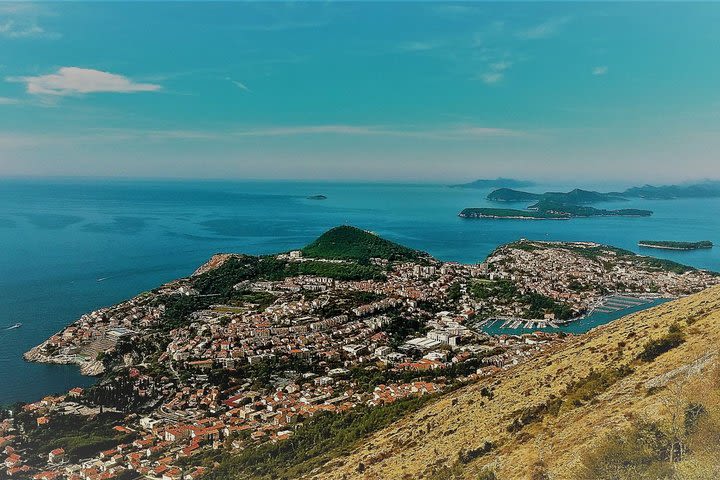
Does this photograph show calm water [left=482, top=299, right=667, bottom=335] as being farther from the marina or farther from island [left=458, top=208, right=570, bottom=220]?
island [left=458, top=208, right=570, bottom=220]

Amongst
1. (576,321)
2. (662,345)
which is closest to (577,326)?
(576,321)

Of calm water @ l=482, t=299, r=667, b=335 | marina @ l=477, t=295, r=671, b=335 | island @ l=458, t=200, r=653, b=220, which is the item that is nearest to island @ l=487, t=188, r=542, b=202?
island @ l=458, t=200, r=653, b=220

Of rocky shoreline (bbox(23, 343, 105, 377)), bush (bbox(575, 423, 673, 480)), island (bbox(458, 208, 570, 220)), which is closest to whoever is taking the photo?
bush (bbox(575, 423, 673, 480))

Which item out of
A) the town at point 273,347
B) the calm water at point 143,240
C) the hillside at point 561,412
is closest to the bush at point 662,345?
the hillside at point 561,412

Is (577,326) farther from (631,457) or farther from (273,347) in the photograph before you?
(631,457)

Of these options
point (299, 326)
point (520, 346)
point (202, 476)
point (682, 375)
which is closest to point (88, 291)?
point (299, 326)

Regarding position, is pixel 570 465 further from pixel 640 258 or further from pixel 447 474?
pixel 640 258

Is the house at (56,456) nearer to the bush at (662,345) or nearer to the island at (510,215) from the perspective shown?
the bush at (662,345)

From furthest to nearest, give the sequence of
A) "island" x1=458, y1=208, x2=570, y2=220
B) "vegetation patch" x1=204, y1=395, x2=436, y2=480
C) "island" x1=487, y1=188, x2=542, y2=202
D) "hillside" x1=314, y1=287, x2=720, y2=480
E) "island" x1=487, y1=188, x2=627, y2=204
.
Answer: "island" x1=487, y1=188, x2=542, y2=202 → "island" x1=487, y1=188, x2=627, y2=204 → "island" x1=458, y1=208, x2=570, y2=220 → "vegetation patch" x1=204, y1=395, x2=436, y2=480 → "hillside" x1=314, y1=287, x2=720, y2=480
